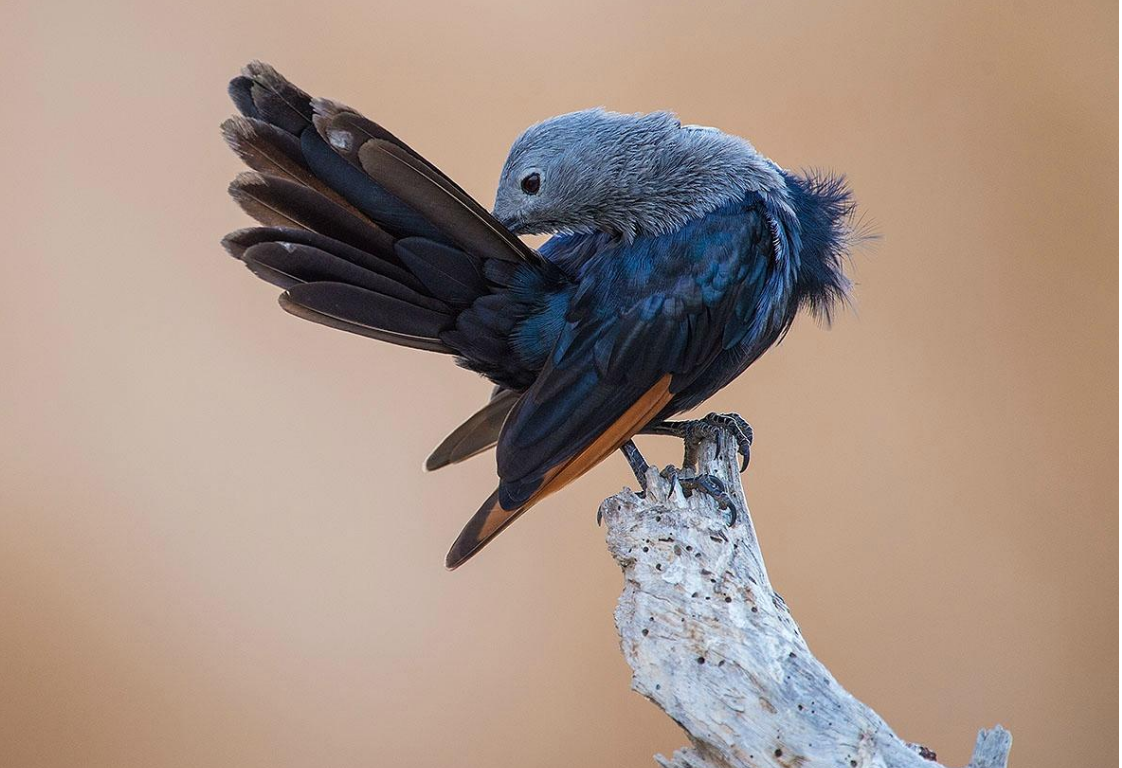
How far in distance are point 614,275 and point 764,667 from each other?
0.53m

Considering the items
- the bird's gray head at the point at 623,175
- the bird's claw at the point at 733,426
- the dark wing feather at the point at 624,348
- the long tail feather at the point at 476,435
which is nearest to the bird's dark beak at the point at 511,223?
the bird's gray head at the point at 623,175

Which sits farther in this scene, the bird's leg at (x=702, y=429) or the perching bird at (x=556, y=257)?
the bird's leg at (x=702, y=429)

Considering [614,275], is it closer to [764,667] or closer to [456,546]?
[456,546]

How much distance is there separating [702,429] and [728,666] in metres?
0.53

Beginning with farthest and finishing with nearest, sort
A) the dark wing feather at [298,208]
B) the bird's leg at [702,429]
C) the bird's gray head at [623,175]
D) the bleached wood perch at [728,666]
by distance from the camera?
the bird's leg at [702,429] < the bird's gray head at [623,175] < the dark wing feather at [298,208] < the bleached wood perch at [728,666]

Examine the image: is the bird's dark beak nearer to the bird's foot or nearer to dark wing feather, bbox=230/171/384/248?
dark wing feather, bbox=230/171/384/248

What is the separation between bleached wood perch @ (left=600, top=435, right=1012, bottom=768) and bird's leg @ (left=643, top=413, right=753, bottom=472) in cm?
29

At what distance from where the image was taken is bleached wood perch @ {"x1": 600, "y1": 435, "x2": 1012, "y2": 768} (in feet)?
3.09

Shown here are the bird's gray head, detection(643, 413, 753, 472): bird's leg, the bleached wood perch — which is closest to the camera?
the bleached wood perch

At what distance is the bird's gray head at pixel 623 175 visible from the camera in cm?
138

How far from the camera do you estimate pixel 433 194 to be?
122cm

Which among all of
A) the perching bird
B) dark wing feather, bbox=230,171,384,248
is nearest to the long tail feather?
the perching bird

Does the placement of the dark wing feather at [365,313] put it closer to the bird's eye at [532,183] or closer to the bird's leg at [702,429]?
the bird's eye at [532,183]

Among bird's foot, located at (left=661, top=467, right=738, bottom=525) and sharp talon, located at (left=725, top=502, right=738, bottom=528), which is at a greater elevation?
bird's foot, located at (left=661, top=467, right=738, bottom=525)
